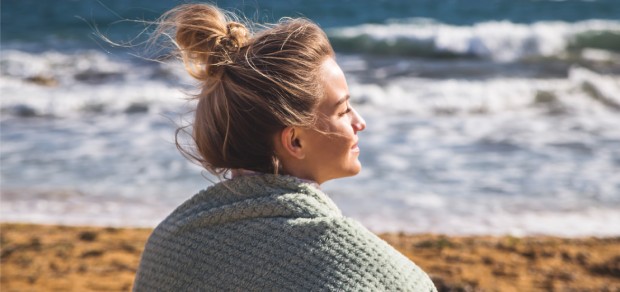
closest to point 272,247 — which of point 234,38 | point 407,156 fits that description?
point 234,38

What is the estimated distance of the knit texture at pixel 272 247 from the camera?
1765 mm

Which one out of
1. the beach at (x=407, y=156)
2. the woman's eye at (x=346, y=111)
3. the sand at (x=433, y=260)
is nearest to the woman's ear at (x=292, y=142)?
the woman's eye at (x=346, y=111)

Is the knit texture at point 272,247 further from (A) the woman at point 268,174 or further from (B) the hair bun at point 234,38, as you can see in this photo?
(B) the hair bun at point 234,38

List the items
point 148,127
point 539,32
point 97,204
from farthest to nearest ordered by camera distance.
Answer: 1. point 539,32
2. point 148,127
3. point 97,204

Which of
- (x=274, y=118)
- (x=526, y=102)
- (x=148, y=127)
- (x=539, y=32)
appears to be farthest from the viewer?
(x=539, y=32)

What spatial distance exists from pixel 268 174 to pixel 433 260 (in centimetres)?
287

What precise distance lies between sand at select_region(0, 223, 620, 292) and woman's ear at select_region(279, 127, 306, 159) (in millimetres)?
2292

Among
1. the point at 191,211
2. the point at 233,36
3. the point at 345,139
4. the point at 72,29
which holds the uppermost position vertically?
the point at 233,36

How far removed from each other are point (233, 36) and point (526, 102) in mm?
8468

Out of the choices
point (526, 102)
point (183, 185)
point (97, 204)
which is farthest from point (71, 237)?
point (526, 102)

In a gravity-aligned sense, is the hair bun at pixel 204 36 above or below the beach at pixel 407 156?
above

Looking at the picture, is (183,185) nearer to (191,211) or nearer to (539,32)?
(191,211)

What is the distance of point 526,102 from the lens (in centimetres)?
A: 1000

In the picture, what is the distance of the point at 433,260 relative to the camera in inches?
181
